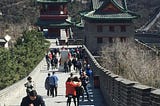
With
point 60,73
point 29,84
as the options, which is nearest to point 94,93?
point 29,84

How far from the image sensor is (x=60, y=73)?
1608 inches

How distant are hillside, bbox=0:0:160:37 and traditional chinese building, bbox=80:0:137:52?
62775 mm

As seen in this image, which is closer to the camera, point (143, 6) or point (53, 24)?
point (53, 24)

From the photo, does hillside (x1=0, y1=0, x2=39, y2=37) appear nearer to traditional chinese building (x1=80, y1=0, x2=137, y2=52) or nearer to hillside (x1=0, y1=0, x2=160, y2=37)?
hillside (x1=0, y1=0, x2=160, y2=37)

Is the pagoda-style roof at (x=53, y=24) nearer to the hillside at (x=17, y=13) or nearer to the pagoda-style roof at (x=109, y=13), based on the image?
the pagoda-style roof at (x=109, y=13)

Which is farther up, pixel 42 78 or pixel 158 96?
pixel 158 96

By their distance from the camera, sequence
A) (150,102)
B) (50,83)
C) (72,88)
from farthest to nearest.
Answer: (50,83) < (72,88) < (150,102)

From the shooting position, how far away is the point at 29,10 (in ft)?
539

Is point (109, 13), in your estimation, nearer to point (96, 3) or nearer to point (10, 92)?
point (96, 3)

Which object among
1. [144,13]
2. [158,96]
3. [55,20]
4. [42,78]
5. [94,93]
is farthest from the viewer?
[144,13]

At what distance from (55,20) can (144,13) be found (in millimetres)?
56165

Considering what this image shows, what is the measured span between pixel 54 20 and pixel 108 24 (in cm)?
2398

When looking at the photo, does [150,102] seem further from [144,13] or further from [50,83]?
[144,13]

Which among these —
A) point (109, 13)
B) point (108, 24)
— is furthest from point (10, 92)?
point (109, 13)
